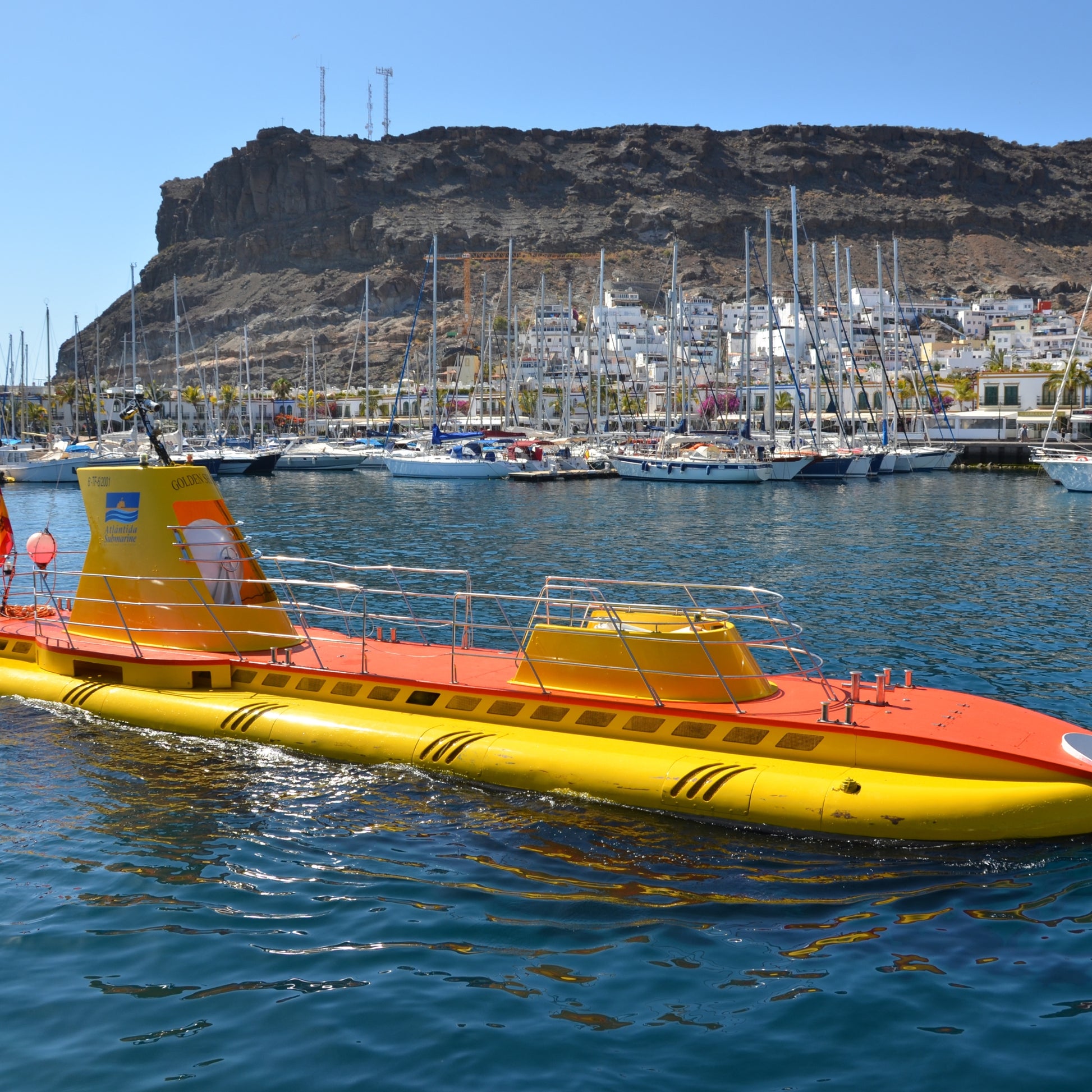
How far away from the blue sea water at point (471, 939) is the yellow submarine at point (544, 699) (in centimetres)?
42

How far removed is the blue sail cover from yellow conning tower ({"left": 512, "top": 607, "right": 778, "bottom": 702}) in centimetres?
8142

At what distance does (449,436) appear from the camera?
320ft

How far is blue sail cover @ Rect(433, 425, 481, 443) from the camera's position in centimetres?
9588

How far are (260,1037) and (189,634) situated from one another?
10002 mm

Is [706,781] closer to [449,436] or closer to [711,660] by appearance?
[711,660]

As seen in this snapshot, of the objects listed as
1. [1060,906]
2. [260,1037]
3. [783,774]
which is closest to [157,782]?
[260,1037]

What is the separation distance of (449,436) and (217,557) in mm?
79741

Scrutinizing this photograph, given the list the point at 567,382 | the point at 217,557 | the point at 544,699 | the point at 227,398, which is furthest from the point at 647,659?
the point at 227,398

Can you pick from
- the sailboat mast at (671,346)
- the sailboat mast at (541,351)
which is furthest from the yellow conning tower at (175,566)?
the sailboat mast at (541,351)

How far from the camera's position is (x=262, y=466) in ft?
302

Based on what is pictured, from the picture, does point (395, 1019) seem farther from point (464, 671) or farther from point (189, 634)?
point (189, 634)

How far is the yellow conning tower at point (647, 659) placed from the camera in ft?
47.7

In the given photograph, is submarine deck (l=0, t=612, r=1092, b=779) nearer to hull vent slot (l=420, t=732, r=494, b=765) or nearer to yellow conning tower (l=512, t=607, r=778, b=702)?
yellow conning tower (l=512, t=607, r=778, b=702)

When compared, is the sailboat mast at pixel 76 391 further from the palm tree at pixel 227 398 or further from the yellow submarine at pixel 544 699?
the yellow submarine at pixel 544 699
